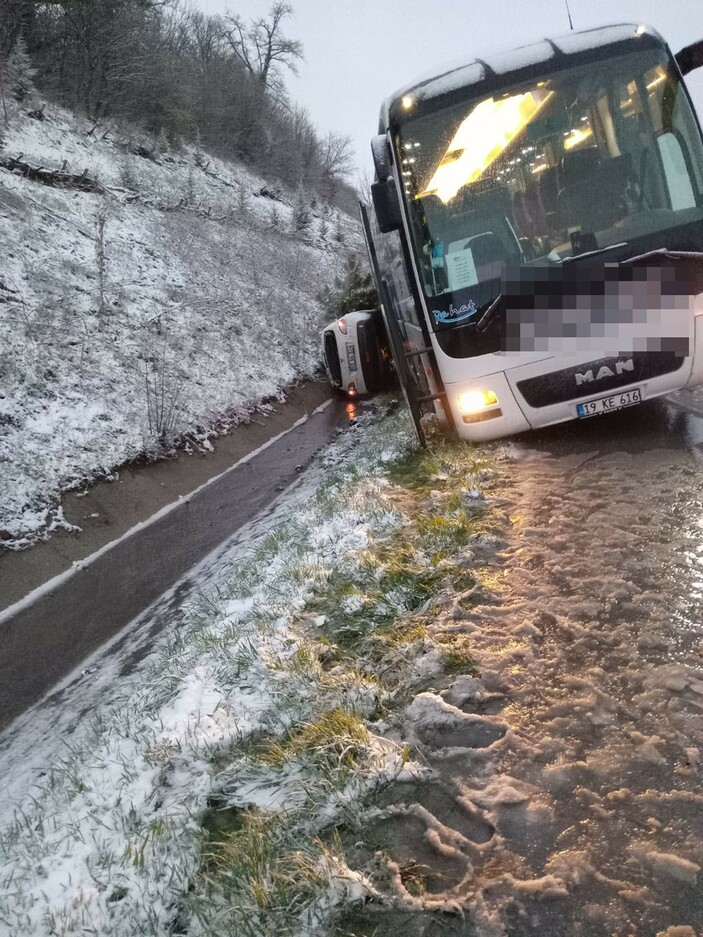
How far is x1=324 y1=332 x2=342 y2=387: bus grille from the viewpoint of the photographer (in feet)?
46.1

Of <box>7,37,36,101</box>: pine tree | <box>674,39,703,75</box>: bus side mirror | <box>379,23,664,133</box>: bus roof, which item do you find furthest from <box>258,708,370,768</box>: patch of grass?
<box>7,37,36,101</box>: pine tree

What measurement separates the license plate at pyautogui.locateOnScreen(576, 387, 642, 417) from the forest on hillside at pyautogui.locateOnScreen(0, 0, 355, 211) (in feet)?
57.8

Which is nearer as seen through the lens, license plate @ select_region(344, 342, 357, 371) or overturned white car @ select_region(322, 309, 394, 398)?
overturned white car @ select_region(322, 309, 394, 398)

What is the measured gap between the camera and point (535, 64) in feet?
17.8

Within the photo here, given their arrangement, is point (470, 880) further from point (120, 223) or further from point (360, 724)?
point (120, 223)

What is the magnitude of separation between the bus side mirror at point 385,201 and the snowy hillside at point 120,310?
5.70m

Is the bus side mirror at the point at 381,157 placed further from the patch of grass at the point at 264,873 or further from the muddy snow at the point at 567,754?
the patch of grass at the point at 264,873

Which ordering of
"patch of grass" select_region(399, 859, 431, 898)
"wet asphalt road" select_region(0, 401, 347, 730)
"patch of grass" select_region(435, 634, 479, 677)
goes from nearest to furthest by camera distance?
"patch of grass" select_region(399, 859, 431, 898) → "patch of grass" select_region(435, 634, 479, 677) → "wet asphalt road" select_region(0, 401, 347, 730)

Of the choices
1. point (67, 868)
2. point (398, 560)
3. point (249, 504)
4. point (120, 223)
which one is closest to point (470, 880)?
point (67, 868)

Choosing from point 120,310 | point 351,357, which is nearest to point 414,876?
point 351,357

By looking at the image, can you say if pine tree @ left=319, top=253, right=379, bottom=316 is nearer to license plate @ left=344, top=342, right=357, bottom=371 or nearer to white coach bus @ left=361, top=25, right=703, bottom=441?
license plate @ left=344, top=342, right=357, bottom=371

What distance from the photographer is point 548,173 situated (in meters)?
5.45

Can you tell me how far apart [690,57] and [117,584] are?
769 cm

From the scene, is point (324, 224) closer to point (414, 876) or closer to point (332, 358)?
point (332, 358)
